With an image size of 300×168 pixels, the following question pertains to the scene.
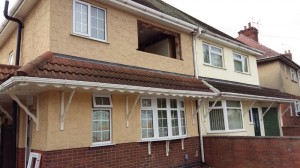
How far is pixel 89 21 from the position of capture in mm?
8086

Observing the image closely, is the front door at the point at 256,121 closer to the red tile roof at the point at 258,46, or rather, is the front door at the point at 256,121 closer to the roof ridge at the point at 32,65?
the red tile roof at the point at 258,46

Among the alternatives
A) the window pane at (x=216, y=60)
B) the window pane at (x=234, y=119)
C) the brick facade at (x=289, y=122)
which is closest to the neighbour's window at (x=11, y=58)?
the window pane at (x=216, y=60)

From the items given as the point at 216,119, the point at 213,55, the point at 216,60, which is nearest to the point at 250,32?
the point at 216,60

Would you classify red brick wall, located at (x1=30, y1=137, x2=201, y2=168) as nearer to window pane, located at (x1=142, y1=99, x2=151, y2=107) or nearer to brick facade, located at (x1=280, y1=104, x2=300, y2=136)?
window pane, located at (x1=142, y1=99, x2=151, y2=107)

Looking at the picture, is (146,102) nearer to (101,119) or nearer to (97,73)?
(101,119)

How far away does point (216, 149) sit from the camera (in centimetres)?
1043

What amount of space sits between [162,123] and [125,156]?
2126mm

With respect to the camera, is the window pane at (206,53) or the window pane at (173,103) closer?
the window pane at (173,103)

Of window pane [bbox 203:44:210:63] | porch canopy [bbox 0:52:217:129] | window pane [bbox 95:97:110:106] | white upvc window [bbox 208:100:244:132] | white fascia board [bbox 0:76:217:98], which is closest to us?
white fascia board [bbox 0:76:217:98]

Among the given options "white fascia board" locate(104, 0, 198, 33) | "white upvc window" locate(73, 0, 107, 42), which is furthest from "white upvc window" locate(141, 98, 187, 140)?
"white fascia board" locate(104, 0, 198, 33)

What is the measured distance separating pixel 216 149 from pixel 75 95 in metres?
6.41

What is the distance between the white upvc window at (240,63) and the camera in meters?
15.0

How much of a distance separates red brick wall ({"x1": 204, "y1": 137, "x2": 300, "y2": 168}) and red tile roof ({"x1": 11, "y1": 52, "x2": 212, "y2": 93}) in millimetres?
2387

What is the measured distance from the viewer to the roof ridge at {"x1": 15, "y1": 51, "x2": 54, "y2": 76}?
18.0 ft
